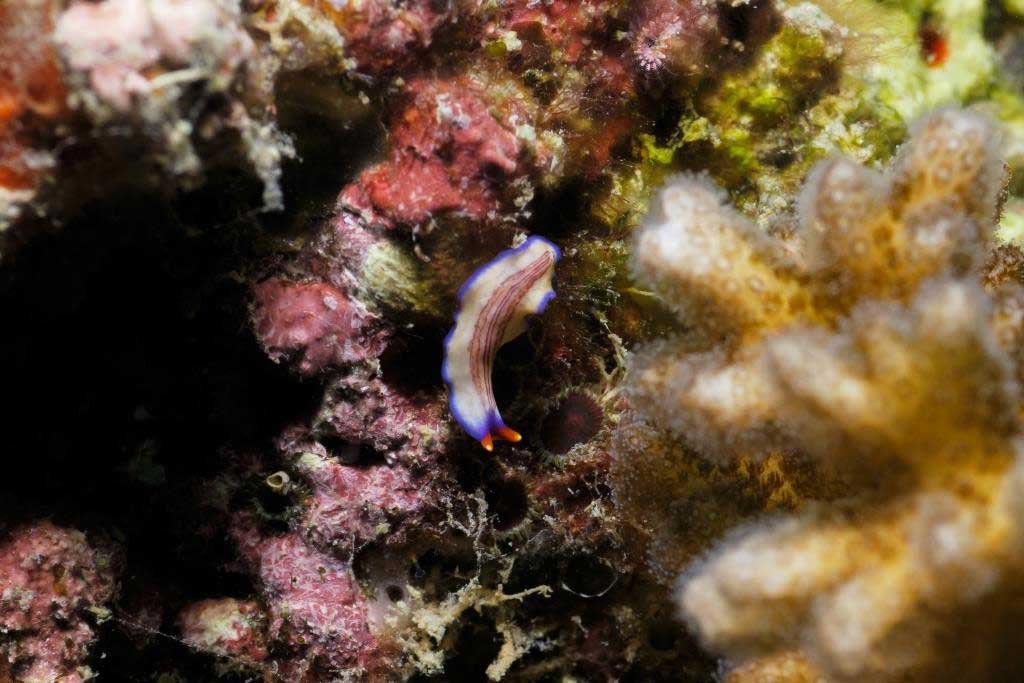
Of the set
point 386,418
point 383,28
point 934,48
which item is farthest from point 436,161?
point 934,48

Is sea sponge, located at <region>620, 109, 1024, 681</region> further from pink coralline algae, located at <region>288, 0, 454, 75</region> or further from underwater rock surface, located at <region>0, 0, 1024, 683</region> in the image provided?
pink coralline algae, located at <region>288, 0, 454, 75</region>

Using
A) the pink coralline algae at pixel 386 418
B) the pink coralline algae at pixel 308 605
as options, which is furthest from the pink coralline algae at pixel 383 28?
the pink coralline algae at pixel 308 605

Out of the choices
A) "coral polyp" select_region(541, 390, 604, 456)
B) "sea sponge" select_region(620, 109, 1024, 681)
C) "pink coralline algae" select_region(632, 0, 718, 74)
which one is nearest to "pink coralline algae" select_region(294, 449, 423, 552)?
"coral polyp" select_region(541, 390, 604, 456)

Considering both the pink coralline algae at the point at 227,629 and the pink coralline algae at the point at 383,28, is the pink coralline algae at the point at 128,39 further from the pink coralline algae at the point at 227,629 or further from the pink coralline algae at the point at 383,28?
the pink coralline algae at the point at 227,629

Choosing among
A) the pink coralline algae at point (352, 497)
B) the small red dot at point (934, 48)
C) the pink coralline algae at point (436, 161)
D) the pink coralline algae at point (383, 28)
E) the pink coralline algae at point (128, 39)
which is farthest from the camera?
the small red dot at point (934, 48)

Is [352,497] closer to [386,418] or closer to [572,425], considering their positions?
[386,418]

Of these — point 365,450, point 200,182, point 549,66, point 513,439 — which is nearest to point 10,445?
point 365,450
